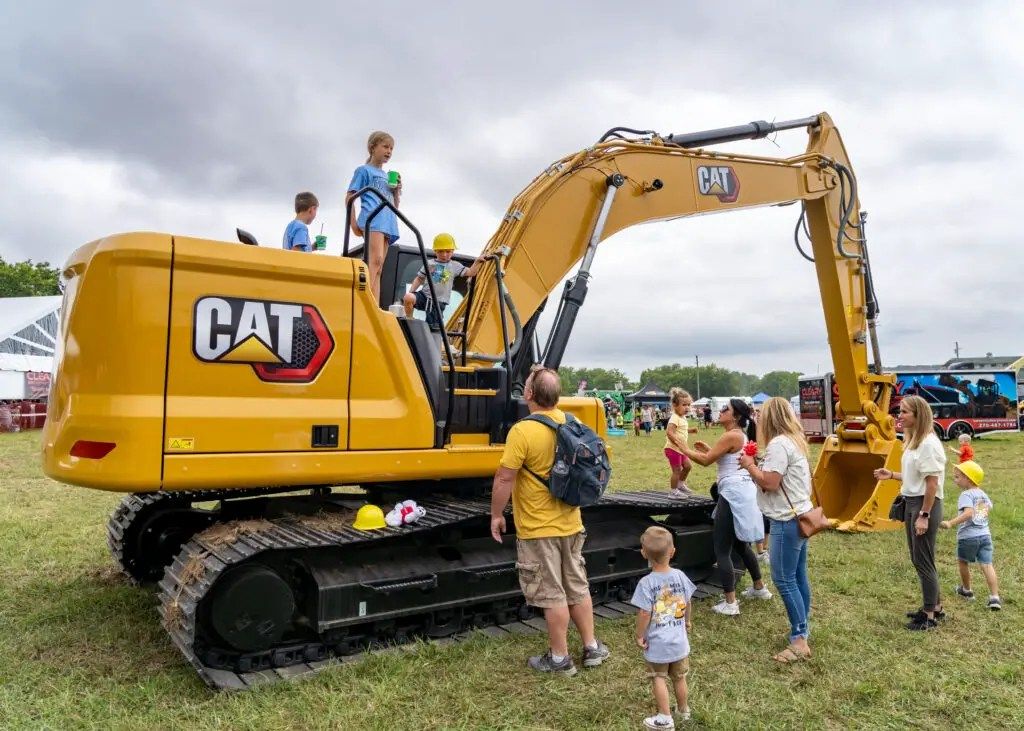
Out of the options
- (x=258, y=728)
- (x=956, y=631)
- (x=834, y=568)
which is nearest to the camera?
(x=258, y=728)

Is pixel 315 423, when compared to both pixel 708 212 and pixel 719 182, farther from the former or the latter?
pixel 719 182

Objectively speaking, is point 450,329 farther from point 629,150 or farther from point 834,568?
point 834,568

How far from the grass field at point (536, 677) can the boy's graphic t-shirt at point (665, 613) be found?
1.54 ft

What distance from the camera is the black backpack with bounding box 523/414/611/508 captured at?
15.0ft

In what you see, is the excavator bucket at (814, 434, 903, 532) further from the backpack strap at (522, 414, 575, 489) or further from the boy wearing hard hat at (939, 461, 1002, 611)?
the backpack strap at (522, 414, 575, 489)

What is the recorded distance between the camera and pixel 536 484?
184 inches

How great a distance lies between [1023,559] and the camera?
750 cm

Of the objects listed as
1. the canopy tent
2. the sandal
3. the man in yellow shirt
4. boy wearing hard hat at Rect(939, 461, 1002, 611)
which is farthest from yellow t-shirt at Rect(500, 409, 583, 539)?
the canopy tent

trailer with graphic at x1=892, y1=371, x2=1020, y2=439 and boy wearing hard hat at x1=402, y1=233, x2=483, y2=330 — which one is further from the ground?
boy wearing hard hat at x1=402, y1=233, x2=483, y2=330

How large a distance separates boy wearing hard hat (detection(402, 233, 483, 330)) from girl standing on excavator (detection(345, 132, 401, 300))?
0.28 m

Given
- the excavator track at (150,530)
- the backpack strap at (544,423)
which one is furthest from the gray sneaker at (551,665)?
the excavator track at (150,530)

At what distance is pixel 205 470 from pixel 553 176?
383cm

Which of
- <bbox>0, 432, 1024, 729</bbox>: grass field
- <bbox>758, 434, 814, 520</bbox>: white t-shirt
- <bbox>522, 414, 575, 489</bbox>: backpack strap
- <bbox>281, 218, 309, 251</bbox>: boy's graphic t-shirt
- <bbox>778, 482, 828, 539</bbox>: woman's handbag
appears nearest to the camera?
<bbox>0, 432, 1024, 729</bbox>: grass field

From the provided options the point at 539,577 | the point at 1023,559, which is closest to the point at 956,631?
the point at 1023,559
